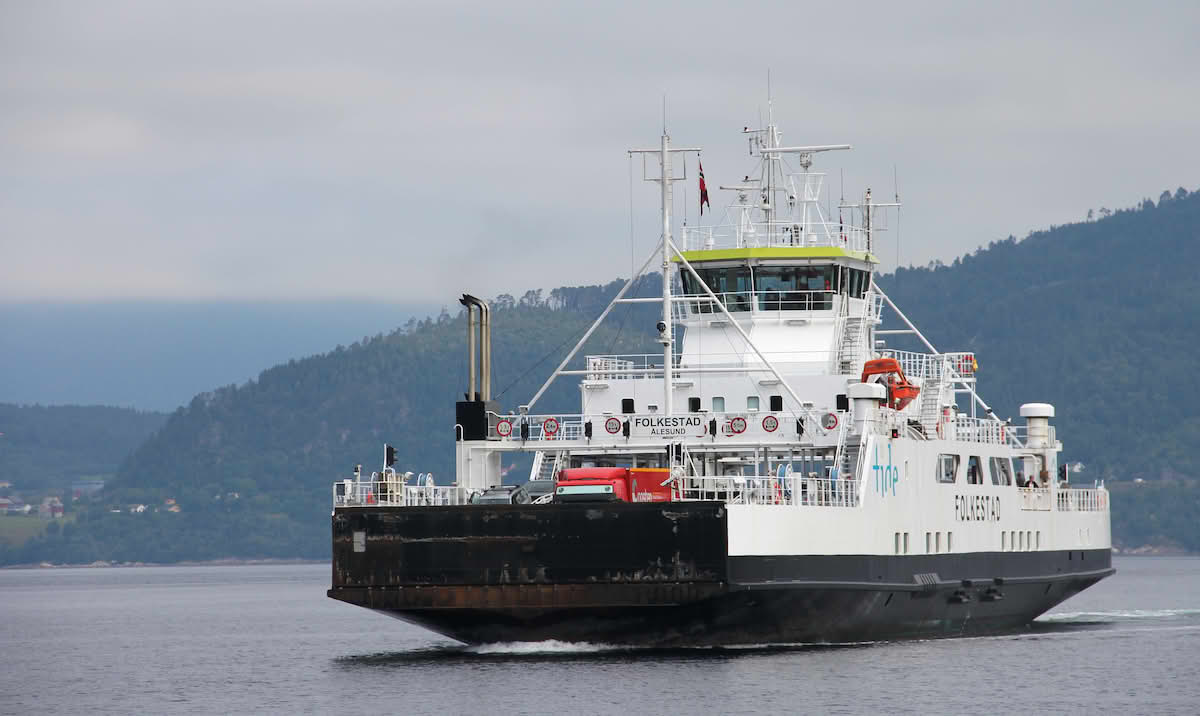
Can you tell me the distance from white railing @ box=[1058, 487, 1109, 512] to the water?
10.3 feet

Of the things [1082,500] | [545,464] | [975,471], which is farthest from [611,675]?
[1082,500]

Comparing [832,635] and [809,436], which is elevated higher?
[809,436]

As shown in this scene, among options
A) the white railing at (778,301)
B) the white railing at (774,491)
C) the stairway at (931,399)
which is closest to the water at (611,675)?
the white railing at (774,491)

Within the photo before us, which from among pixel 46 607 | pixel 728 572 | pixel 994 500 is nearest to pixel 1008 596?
pixel 994 500

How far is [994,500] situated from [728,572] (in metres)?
13.2

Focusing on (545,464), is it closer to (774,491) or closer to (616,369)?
(616,369)

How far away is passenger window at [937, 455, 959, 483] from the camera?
4754cm

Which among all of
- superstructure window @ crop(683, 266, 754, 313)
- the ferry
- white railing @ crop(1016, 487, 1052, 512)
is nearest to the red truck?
the ferry

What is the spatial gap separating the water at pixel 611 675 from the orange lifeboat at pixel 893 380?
5268mm

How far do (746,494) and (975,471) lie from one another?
37.0 ft

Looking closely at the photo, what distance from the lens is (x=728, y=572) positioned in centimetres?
3925

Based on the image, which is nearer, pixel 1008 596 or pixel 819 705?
pixel 819 705

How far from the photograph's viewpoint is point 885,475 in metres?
44.2

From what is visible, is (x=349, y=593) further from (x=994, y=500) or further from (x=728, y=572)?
(x=994, y=500)
